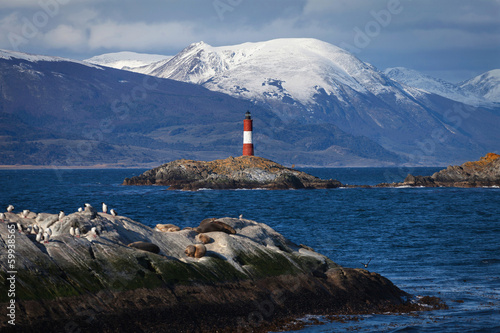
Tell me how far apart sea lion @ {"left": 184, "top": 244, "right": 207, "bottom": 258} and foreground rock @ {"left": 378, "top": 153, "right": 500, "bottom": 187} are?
A: 4102 inches

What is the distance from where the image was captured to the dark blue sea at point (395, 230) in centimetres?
2594

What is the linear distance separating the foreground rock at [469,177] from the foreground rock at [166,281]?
99.3m

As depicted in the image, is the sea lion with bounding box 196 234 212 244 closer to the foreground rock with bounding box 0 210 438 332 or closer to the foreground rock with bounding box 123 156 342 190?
the foreground rock with bounding box 0 210 438 332

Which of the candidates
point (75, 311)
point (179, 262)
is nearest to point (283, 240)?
point (179, 262)

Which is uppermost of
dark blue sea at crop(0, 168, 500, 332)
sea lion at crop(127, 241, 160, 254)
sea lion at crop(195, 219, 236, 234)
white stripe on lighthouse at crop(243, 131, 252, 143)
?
white stripe on lighthouse at crop(243, 131, 252, 143)

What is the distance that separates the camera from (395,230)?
52844 millimetres

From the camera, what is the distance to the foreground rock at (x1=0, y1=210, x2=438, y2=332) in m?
20.8

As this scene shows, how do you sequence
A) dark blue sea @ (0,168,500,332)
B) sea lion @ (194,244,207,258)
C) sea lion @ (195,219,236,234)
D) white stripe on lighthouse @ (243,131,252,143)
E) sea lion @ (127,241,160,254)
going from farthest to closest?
white stripe on lighthouse @ (243,131,252,143) < sea lion @ (195,219,236,234) < dark blue sea @ (0,168,500,332) < sea lion @ (194,244,207,258) < sea lion @ (127,241,160,254)

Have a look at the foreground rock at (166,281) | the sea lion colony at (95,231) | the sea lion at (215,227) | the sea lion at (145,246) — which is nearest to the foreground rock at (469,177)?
the foreground rock at (166,281)

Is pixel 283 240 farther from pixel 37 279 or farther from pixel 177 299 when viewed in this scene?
pixel 37 279

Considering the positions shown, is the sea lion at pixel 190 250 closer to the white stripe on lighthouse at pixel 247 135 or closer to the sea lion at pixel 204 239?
the sea lion at pixel 204 239

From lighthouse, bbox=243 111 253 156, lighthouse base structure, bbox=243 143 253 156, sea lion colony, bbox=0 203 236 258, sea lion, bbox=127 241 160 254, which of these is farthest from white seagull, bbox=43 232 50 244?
lighthouse base structure, bbox=243 143 253 156

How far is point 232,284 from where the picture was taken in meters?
24.3

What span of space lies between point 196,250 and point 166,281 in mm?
2562
